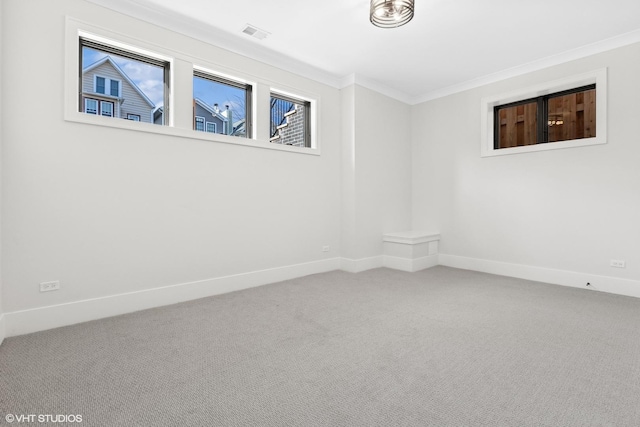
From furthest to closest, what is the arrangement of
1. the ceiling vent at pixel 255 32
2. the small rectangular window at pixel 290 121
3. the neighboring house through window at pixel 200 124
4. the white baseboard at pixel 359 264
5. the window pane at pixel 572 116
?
the white baseboard at pixel 359 264
the small rectangular window at pixel 290 121
the window pane at pixel 572 116
the neighboring house through window at pixel 200 124
the ceiling vent at pixel 255 32

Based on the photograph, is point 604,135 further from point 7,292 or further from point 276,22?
point 7,292

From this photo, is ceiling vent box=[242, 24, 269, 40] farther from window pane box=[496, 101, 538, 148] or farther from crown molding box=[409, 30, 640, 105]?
window pane box=[496, 101, 538, 148]

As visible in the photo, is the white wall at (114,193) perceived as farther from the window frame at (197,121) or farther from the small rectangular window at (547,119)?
the small rectangular window at (547,119)

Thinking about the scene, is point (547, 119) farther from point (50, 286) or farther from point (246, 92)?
point (50, 286)

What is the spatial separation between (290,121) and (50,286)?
126 inches

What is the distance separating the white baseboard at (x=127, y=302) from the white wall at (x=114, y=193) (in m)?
0.06

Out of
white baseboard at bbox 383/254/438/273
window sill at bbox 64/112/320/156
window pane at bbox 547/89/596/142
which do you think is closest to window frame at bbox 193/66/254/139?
window sill at bbox 64/112/320/156

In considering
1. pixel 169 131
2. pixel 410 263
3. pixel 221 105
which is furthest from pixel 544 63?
pixel 169 131

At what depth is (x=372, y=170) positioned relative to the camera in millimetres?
4906

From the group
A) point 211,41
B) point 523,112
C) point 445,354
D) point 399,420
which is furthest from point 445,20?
point 399,420

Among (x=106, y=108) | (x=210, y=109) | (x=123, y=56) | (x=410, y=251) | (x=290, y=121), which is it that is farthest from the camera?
(x=410, y=251)

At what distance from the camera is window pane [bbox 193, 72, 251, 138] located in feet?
11.6

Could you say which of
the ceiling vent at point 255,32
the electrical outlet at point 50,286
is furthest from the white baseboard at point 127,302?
the ceiling vent at point 255,32

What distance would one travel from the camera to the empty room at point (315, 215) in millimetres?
1771
